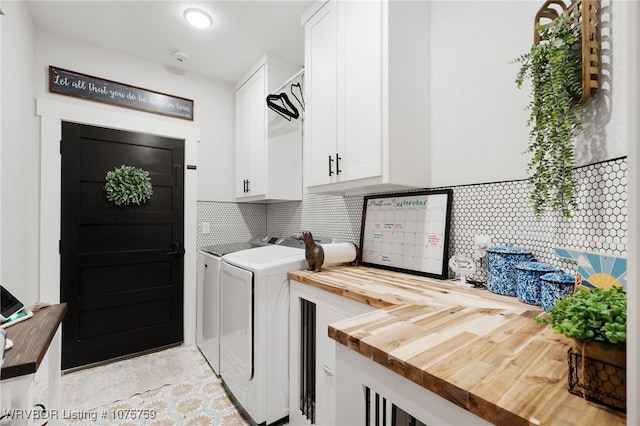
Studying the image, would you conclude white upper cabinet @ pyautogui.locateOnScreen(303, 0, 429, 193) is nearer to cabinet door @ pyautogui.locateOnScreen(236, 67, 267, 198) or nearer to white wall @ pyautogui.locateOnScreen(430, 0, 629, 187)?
white wall @ pyautogui.locateOnScreen(430, 0, 629, 187)

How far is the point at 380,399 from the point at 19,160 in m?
2.52

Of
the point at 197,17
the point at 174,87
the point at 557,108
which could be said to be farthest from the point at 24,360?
the point at 174,87

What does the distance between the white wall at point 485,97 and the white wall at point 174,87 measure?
218 cm

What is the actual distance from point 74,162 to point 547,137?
121 inches

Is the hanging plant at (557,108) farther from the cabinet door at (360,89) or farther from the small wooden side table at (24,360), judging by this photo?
the small wooden side table at (24,360)

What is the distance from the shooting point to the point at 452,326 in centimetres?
82

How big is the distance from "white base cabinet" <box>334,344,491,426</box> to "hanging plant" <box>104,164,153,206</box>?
240 cm

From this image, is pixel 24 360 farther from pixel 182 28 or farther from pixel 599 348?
pixel 182 28

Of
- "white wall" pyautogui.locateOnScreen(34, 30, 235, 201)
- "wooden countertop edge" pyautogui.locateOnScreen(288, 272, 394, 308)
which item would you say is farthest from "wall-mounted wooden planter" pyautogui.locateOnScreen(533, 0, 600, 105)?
"white wall" pyautogui.locateOnScreen(34, 30, 235, 201)

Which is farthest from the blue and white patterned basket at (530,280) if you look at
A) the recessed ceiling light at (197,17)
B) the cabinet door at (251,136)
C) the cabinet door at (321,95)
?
the recessed ceiling light at (197,17)

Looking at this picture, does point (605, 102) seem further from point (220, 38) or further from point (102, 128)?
point (102, 128)

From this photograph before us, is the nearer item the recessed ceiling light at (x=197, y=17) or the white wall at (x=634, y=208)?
the white wall at (x=634, y=208)

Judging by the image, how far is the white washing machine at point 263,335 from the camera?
1604 mm

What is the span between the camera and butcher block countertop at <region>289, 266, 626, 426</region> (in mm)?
481
